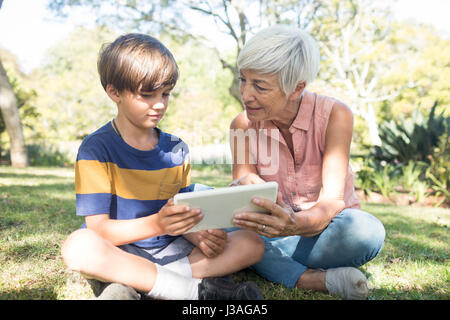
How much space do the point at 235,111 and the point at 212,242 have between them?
2461 centimetres

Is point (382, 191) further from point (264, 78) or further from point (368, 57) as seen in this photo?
point (368, 57)

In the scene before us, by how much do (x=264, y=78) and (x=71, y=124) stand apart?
18968 mm

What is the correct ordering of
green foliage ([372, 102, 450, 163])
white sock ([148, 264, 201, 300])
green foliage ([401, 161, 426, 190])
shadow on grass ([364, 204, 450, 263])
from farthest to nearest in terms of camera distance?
green foliage ([372, 102, 450, 163])
green foliage ([401, 161, 426, 190])
shadow on grass ([364, 204, 450, 263])
white sock ([148, 264, 201, 300])

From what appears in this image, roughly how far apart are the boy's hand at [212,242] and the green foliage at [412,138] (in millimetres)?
5784

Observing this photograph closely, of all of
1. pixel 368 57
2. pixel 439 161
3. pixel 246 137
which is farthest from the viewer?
pixel 368 57

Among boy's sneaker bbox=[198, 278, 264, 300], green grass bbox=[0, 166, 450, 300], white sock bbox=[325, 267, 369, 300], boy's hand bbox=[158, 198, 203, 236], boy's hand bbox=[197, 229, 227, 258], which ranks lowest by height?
green grass bbox=[0, 166, 450, 300]

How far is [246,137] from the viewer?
2.42 metres

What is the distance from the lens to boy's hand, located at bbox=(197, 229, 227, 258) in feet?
6.13

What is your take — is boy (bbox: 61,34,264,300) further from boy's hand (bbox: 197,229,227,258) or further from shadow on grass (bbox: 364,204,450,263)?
shadow on grass (bbox: 364,204,450,263)

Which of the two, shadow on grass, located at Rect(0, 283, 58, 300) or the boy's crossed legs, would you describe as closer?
the boy's crossed legs

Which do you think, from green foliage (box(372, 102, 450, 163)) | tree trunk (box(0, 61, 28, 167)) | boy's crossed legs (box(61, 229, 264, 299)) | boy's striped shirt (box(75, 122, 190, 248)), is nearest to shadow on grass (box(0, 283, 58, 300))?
boy's crossed legs (box(61, 229, 264, 299))
